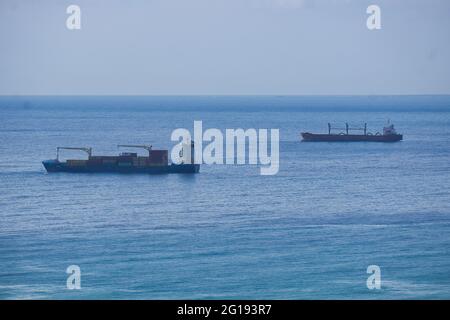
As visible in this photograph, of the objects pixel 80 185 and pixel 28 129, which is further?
pixel 28 129

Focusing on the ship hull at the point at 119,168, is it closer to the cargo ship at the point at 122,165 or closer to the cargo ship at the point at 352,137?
the cargo ship at the point at 122,165

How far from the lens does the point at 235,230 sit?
21.6m

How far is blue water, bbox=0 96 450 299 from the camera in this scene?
17.7 meters

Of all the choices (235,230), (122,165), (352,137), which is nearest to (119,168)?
(122,165)

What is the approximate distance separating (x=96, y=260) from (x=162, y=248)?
4.94ft

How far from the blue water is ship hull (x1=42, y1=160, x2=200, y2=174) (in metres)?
0.35

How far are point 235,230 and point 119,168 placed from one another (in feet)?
30.8

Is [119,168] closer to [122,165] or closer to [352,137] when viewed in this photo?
[122,165]

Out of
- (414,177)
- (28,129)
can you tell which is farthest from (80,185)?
(28,129)

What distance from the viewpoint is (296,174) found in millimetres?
30016
